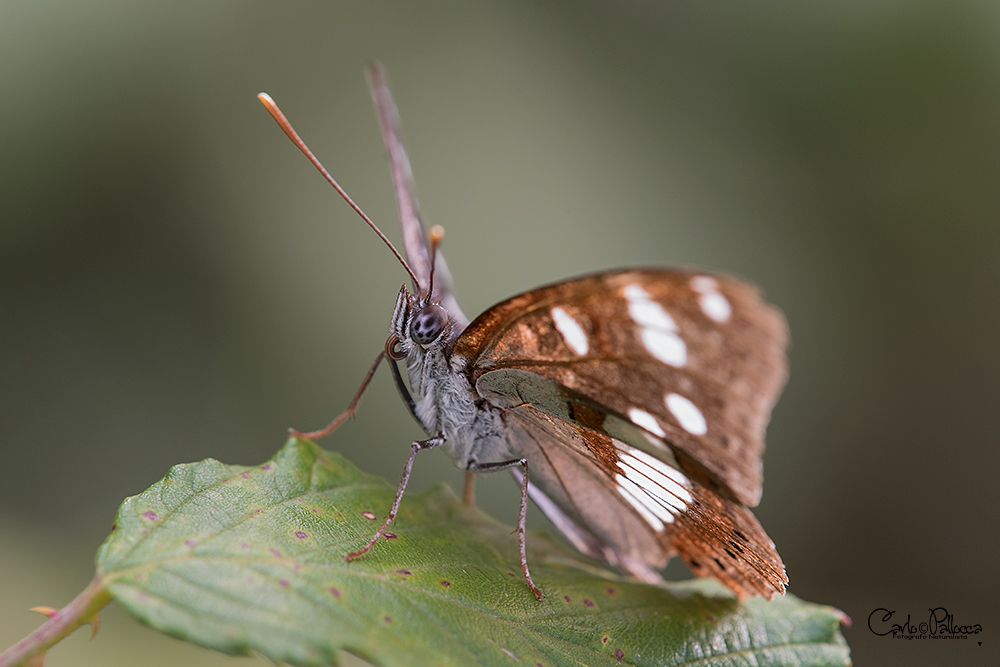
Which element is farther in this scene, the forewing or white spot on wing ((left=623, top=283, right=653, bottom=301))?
the forewing

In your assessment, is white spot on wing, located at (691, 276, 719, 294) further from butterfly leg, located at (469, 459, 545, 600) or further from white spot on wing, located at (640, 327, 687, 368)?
butterfly leg, located at (469, 459, 545, 600)

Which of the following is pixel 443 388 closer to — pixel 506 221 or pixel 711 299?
pixel 711 299

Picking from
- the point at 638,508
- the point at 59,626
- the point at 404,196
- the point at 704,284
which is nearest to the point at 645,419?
the point at 704,284

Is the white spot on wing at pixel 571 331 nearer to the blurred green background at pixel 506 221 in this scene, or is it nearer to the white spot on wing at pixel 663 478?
the white spot on wing at pixel 663 478

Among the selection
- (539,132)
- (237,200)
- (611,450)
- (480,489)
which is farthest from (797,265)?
(237,200)

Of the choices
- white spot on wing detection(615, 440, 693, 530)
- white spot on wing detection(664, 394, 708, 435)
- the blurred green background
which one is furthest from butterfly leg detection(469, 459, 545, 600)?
the blurred green background

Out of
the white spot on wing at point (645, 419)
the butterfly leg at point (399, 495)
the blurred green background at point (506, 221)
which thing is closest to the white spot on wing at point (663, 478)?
the white spot on wing at point (645, 419)

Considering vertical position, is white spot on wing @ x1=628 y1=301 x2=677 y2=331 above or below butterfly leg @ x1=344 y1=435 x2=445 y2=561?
above
